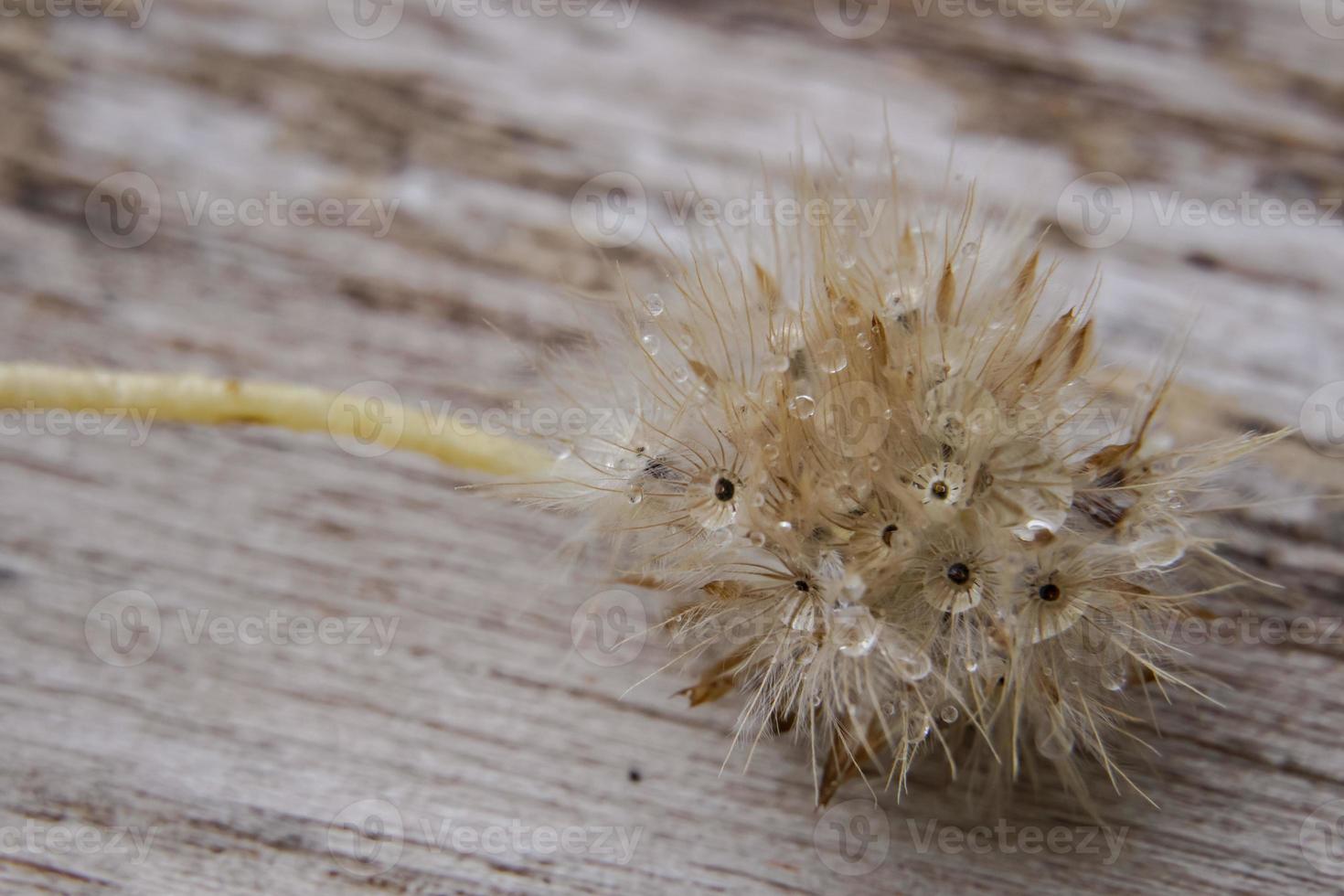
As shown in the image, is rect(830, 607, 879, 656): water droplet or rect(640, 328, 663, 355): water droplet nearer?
rect(830, 607, 879, 656): water droplet

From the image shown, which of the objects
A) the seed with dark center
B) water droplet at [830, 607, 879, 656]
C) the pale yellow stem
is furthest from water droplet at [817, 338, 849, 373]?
the pale yellow stem

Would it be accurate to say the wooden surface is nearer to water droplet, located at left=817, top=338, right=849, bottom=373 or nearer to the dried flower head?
the dried flower head

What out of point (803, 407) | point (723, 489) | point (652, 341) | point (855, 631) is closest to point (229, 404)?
point (652, 341)

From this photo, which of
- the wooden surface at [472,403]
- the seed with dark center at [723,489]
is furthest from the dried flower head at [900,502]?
the wooden surface at [472,403]

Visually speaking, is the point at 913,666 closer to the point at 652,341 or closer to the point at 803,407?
the point at 803,407

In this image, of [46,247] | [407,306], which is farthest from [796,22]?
[46,247]

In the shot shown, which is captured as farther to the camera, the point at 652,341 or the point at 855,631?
the point at 652,341

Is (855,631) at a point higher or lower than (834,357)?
lower

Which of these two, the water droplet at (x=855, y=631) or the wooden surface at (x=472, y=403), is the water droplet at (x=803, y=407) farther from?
the wooden surface at (x=472, y=403)
